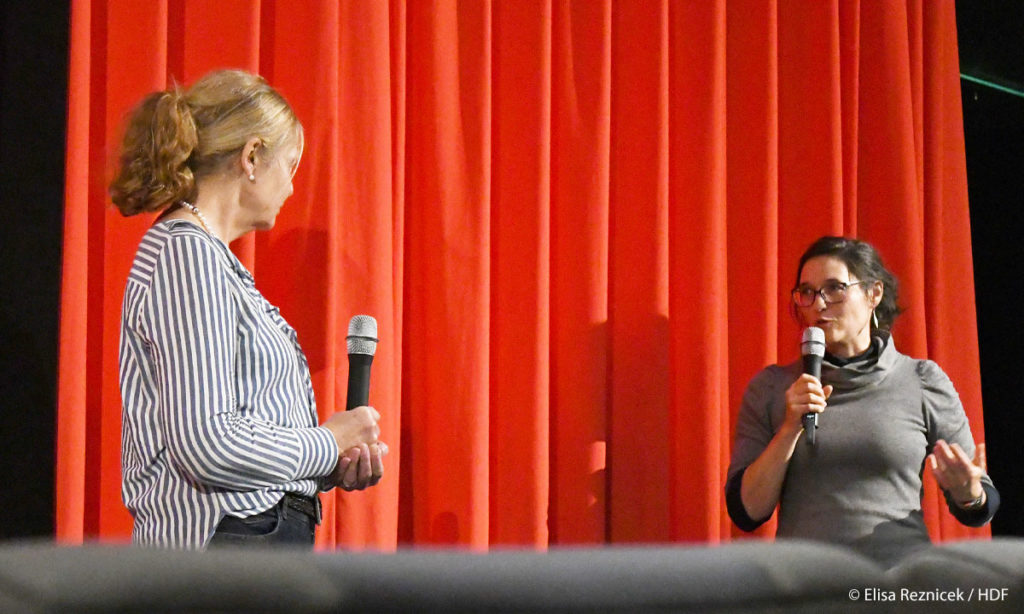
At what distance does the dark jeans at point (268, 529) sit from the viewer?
1363 mm

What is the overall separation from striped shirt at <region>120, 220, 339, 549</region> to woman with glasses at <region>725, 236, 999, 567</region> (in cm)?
114

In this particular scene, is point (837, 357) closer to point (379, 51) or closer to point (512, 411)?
point (512, 411)

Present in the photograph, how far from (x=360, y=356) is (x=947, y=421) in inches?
54.3

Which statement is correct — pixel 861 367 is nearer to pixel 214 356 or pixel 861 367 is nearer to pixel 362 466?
pixel 362 466

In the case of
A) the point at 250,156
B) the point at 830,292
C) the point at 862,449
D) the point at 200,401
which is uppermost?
the point at 250,156

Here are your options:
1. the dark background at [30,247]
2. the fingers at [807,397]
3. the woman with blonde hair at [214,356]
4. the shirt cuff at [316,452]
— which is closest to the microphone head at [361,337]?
the woman with blonde hair at [214,356]

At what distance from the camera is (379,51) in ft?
7.36

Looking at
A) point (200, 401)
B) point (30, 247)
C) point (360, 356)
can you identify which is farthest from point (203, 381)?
point (30, 247)

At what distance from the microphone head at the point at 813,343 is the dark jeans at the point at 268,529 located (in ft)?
3.80

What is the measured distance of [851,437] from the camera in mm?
2248

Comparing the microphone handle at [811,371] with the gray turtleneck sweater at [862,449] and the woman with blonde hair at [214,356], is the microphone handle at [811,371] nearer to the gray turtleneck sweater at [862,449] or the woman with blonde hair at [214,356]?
the gray turtleneck sweater at [862,449]

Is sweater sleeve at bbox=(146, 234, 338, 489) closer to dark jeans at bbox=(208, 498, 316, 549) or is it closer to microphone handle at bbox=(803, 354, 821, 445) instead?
dark jeans at bbox=(208, 498, 316, 549)

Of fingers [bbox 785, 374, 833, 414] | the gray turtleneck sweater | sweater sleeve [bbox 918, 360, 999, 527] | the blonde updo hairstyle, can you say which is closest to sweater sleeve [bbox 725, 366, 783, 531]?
the gray turtleneck sweater

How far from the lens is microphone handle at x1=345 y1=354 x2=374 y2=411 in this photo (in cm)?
166
